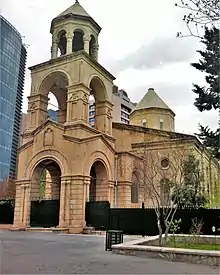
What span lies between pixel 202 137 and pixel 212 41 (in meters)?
2.85

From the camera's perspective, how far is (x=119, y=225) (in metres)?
18.6

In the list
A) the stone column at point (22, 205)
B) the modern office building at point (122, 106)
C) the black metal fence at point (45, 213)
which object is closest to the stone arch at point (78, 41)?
the stone column at point (22, 205)

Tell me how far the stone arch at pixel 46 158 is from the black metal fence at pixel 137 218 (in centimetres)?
270

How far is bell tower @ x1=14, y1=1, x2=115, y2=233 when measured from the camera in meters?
19.6

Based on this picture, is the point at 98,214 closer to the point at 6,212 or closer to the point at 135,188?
the point at 135,188

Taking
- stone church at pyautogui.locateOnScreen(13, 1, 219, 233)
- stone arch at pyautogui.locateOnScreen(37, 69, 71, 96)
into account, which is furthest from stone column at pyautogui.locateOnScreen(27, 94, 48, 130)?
stone arch at pyautogui.locateOnScreen(37, 69, 71, 96)

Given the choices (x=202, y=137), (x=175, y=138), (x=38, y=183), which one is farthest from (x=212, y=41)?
(x=175, y=138)

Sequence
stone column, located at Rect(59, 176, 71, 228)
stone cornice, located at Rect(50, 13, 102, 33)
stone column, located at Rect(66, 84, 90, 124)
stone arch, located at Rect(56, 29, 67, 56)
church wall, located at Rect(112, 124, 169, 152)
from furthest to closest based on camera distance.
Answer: church wall, located at Rect(112, 124, 169, 152)
stone arch, located at Rect(56, 29, 67, 56)
stone cornice, located at Rect(50, 13, 102, 33)
stone column, located at Rect(66, 84, 90, 124)
stone column, located at Rect(59, 176, 71, 228)

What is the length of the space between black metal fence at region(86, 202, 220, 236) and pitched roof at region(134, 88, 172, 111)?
18151 millimetres

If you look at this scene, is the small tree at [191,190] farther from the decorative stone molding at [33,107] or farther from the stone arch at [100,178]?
the decorative stone molding at [33,107]

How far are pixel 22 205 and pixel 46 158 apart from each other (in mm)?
3305

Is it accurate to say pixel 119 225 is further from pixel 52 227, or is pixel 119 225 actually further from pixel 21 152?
pixel 21 152

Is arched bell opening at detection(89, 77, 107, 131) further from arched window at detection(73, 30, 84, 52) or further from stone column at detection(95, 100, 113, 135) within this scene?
arched window at detection(73, 30, 84, 52)

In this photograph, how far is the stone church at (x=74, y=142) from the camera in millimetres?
19766
